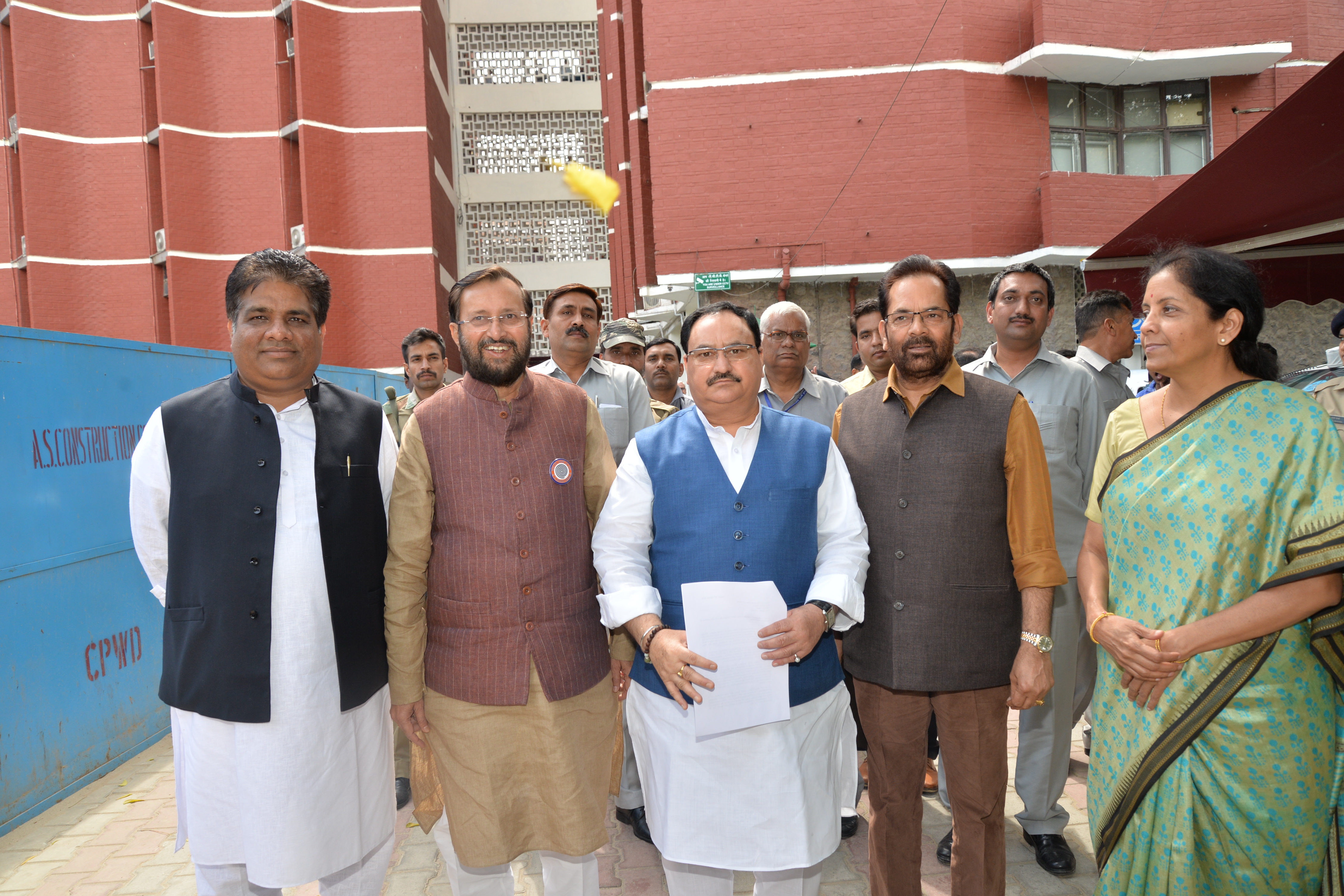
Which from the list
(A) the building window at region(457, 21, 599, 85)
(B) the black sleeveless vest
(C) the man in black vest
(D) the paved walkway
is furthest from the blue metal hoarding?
(A) the building window at region(457, 21, 599, 85)

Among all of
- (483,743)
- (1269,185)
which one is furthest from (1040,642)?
(1269,185)

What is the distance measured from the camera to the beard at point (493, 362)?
7.95 feet

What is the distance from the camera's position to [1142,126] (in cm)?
1340

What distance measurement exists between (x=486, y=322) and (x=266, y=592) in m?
0.99

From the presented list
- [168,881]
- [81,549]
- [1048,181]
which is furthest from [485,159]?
[168,881]

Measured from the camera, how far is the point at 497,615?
2.34 metres

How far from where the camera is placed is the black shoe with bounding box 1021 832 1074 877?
293 cm

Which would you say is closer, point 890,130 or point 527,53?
point 890,130

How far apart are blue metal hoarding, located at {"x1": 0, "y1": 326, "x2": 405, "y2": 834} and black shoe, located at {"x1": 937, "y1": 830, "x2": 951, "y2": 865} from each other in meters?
3.96

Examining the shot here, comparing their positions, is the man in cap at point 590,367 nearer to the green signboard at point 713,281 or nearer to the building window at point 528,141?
the green signboard at point 713,281

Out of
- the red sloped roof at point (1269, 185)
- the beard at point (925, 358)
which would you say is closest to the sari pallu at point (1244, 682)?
the beard at point (925, 358)

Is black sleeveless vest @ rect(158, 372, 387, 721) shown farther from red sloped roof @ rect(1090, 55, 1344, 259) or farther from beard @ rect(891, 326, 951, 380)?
red sloped roof @ rect(1090, 55, 1344, 259)

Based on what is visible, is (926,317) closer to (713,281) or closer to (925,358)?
(925,358)

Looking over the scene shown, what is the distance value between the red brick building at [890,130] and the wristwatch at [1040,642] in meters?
11.2
